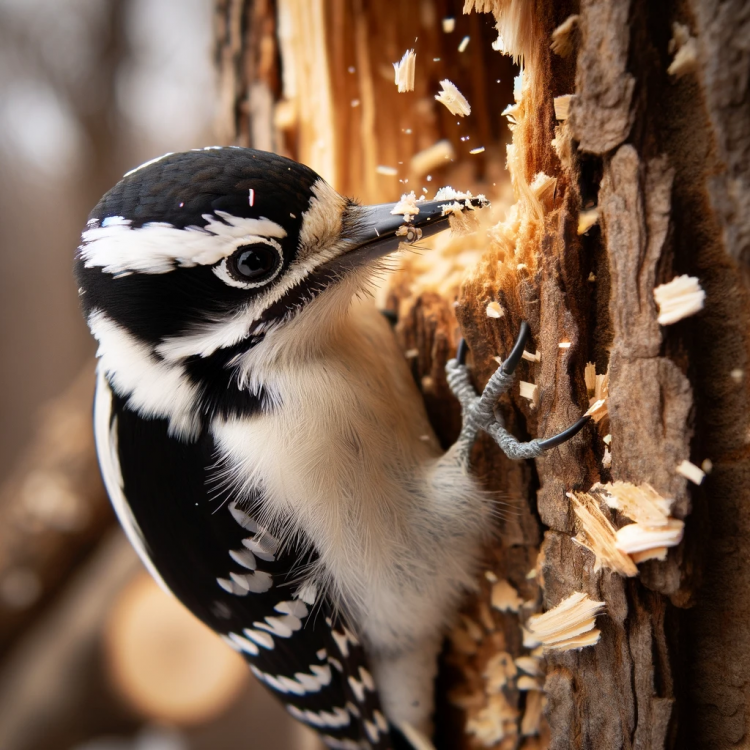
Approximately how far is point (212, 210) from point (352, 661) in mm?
886

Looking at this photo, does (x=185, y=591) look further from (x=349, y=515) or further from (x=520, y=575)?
(x=520, y=575)

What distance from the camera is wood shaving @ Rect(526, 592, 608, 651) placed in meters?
0.92

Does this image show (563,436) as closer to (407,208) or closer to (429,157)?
(407,208)

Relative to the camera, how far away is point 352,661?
1.23 m

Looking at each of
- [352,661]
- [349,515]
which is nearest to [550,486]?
[349,515]

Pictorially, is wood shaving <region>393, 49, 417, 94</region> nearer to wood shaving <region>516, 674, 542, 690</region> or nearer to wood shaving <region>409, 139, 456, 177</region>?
wood shaving <region>409, 139, 456, 177</region>

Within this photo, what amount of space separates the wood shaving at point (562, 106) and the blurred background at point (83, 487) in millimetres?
1759

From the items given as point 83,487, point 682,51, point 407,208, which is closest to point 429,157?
point 407,208

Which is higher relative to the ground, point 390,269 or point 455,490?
point 390,269

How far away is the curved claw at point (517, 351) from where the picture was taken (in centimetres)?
96

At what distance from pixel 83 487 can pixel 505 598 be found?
1.78m

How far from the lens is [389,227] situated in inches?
39.0

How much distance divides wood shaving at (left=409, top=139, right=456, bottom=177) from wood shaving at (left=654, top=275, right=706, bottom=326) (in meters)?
0.75

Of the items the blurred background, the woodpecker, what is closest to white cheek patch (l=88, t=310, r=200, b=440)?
the woodpecker
